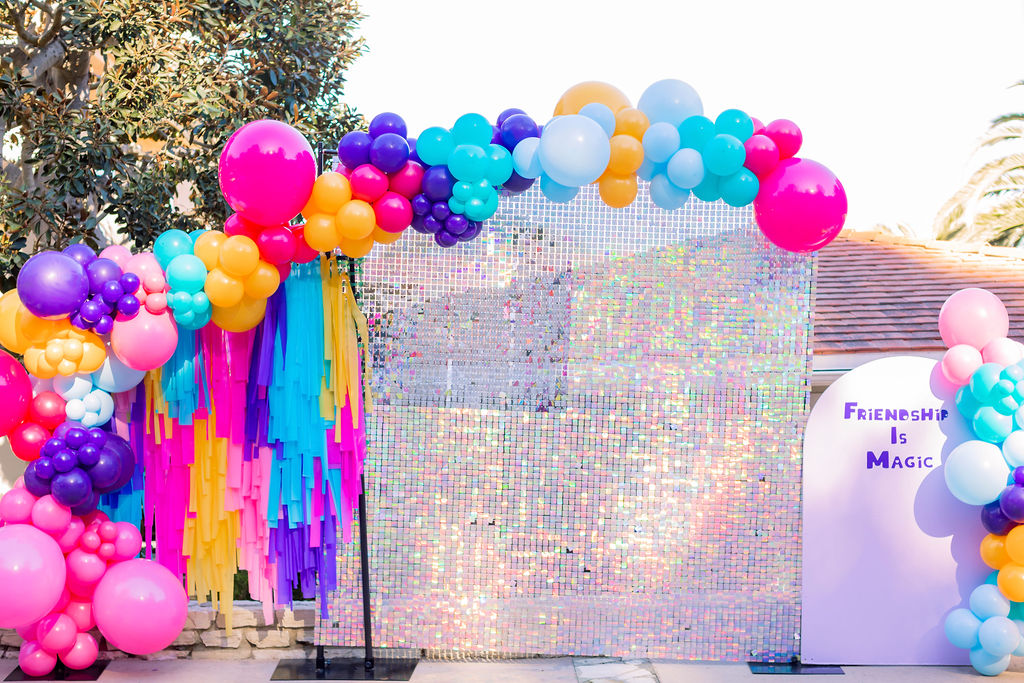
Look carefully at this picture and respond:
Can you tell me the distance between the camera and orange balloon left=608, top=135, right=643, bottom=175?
358 cm

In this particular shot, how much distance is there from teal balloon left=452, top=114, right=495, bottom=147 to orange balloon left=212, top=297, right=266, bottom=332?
1.05 metres

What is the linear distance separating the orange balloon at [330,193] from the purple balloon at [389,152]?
0.16m

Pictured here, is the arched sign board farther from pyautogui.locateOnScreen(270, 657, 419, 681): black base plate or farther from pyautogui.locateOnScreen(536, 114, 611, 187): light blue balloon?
pyautogui.locateOnScreen(270, 657, 419, 681): black base plate

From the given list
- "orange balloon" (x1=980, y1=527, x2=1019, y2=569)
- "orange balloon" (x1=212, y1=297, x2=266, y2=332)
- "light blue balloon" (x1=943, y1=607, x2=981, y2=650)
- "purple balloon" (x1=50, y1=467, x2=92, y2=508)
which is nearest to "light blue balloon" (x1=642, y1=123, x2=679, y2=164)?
"orange balloon" (x1=212, y1=297, x2=266, y2=332)

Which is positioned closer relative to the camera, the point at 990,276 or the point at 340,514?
the point at 340,514

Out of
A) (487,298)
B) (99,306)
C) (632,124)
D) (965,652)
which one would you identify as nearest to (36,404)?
(99,306)

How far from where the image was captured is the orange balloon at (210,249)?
3556 mm

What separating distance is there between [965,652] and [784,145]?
2.47 m

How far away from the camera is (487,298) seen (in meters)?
4.01

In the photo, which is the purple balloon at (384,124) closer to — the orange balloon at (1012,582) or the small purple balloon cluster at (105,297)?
the small purple balloon cluster at (105,297)

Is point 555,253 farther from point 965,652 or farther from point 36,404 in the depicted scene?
point 965,652

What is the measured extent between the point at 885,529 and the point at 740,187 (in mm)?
1769

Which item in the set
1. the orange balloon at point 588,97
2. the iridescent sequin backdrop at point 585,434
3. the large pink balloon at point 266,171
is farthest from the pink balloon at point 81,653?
the orange balloon at point 588,97

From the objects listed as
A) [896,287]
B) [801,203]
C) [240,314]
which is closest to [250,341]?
[240,314]
